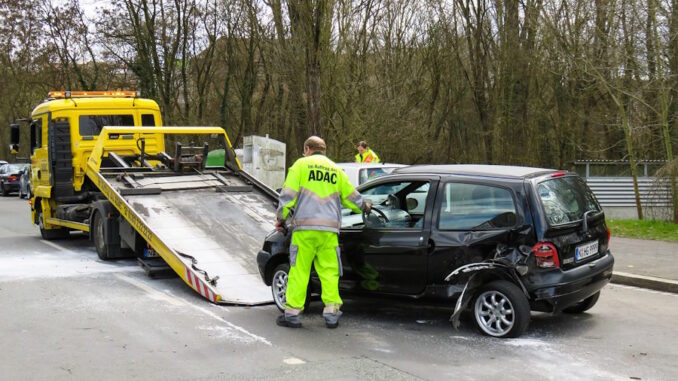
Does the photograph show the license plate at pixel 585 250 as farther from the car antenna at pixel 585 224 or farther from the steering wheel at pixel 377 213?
the steering wheel at pixel 377 213

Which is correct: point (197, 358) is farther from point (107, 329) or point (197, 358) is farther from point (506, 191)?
point (506, 191)

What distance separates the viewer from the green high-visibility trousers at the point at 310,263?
6727mm

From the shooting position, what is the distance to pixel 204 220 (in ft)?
31.9

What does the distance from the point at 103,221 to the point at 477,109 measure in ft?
72.7

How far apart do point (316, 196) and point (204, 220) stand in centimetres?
340

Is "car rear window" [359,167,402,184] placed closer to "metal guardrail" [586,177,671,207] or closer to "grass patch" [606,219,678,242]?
"grass patch" [606,219,678,242]

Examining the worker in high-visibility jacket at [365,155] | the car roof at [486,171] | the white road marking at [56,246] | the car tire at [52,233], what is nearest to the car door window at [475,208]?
the car roof at [486,171]

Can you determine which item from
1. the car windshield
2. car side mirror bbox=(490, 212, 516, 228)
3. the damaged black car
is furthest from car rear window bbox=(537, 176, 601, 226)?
the car windshield

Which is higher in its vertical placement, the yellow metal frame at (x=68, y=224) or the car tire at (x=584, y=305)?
the yellow metal frame at (x=68, y=224)

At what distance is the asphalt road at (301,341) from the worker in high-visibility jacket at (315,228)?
0.97ft

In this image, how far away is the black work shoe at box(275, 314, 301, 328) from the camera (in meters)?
6.79

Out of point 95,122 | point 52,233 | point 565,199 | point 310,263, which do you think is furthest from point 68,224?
point 565,199

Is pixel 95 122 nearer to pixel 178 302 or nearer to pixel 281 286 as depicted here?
pixel 178 302

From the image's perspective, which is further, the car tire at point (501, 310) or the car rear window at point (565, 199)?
the car rear window at point (565, 199)
